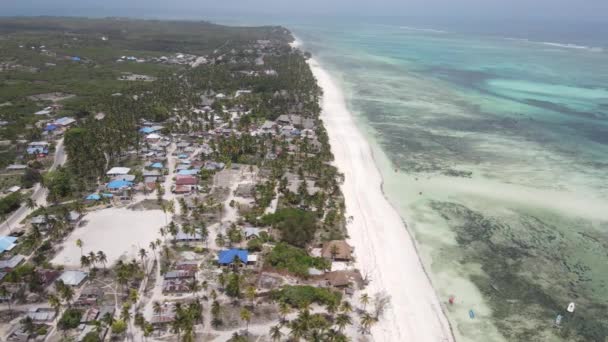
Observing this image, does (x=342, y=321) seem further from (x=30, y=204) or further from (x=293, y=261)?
(x=30, y=204)

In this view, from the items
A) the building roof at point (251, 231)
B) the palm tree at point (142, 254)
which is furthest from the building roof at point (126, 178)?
the building roof at point (251, 231)

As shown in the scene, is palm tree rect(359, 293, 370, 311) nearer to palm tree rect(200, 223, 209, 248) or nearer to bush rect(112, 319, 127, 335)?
palm tree rect(200, 223, 209, 248)

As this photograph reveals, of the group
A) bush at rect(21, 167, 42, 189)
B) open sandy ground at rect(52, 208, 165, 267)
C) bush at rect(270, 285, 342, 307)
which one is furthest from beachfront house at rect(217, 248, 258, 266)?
bush at rect(21, 167, 42, 189)

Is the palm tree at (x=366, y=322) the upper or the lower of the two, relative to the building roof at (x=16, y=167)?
lower

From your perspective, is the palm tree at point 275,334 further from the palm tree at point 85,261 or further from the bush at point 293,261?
the palm tree at point 85,261

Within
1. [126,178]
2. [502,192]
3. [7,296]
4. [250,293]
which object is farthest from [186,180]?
[502,192]

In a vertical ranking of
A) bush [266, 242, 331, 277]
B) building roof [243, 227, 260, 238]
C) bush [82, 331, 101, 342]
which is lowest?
bush [82, 331, 101, 342]

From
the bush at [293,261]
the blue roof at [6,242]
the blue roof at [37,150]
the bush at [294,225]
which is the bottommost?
the bush at [293,261]
